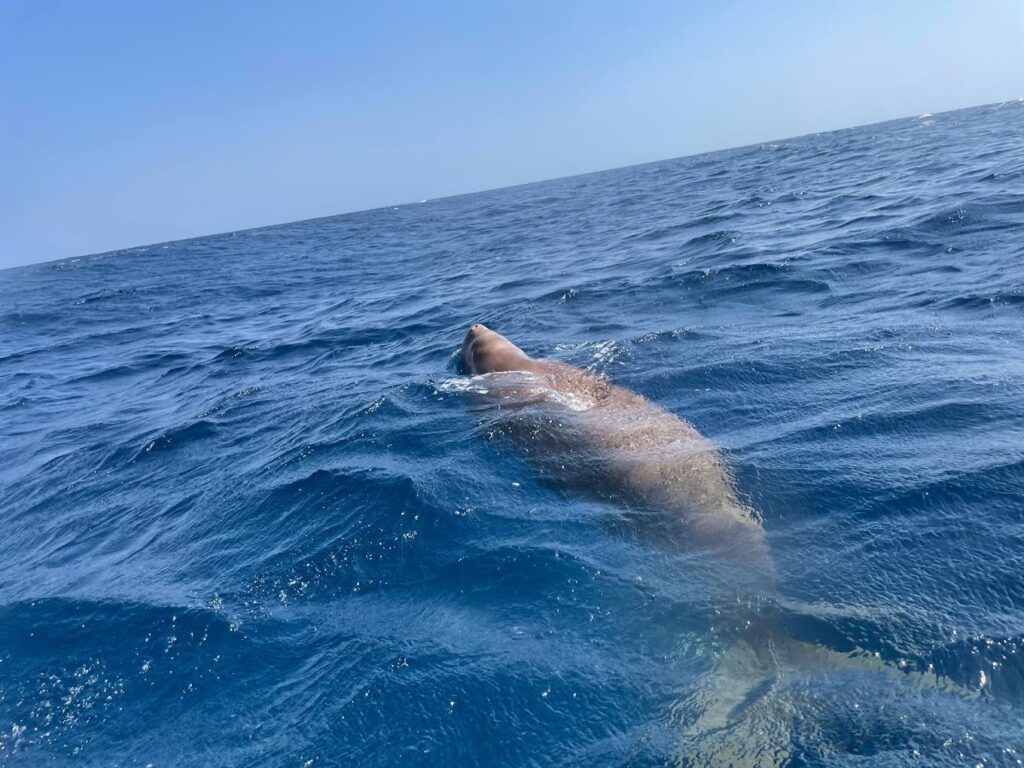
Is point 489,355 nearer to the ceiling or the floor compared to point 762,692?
nearer to the ceiling

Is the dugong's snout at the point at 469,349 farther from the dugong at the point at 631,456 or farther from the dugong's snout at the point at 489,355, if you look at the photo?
the dugong at the point at 631,456

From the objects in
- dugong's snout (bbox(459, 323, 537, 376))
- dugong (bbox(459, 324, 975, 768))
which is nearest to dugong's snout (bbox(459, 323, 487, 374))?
dugong's snout (bbox(459, 323, 537, 376))

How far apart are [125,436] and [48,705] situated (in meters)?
7.17

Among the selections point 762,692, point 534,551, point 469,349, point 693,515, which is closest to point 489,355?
point 469,349

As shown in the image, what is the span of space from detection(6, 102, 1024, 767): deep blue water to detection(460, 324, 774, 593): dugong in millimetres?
223

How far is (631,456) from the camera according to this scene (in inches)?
261

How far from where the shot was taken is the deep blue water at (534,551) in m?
3.91

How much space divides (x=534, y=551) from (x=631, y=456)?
1605 millimetres

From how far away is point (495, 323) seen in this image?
1434 centimetres

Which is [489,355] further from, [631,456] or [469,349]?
[631,456]

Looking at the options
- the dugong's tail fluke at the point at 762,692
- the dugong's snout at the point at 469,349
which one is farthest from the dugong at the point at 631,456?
the dugong's snout at the point at 469,349

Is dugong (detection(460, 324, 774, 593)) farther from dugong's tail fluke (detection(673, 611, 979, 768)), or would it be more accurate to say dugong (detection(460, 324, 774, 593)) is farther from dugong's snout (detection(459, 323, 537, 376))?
dugong's tail fluke (detection(673, 611, 979, 768))

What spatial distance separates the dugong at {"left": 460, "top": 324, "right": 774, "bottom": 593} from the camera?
17.5 feet

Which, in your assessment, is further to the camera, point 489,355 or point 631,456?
point 489,355
